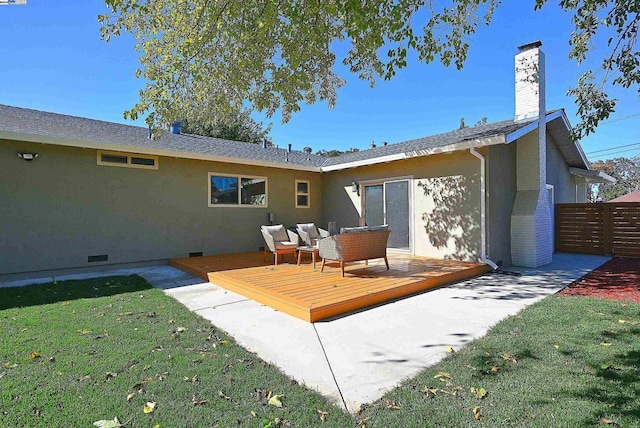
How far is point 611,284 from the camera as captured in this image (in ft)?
20.7

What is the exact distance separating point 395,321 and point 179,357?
2680 millimetres

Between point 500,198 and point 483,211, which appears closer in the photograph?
point 483,211

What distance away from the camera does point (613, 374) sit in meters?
2.77

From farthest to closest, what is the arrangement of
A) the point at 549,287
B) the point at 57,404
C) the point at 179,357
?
the point at 549,287 → the point at 179,357 → the point at 57,404

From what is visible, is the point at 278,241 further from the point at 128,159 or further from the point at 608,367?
the point at 608,367

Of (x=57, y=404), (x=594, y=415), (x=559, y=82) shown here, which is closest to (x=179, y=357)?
(x=57, y=404)

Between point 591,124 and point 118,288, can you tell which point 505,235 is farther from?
point 118,288

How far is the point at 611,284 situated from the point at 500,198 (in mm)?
2800

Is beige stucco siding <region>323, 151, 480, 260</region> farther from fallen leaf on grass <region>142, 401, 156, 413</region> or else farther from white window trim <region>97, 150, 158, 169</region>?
fallen leaf on grass <region>142, 401, 156, 413</region>

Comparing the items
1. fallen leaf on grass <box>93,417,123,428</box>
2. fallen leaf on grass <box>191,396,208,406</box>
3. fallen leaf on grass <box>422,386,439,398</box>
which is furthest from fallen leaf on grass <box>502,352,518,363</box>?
fallen leaf on grass <box>93,417,123,428</box>

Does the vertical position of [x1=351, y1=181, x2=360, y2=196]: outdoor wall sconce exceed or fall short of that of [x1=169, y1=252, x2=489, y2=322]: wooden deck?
it exceeds it

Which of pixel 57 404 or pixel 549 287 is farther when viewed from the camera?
pixel 549 287

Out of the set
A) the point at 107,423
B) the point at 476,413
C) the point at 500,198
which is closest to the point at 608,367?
the point at 476,413

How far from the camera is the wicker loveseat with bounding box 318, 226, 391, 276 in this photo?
20.8ft
